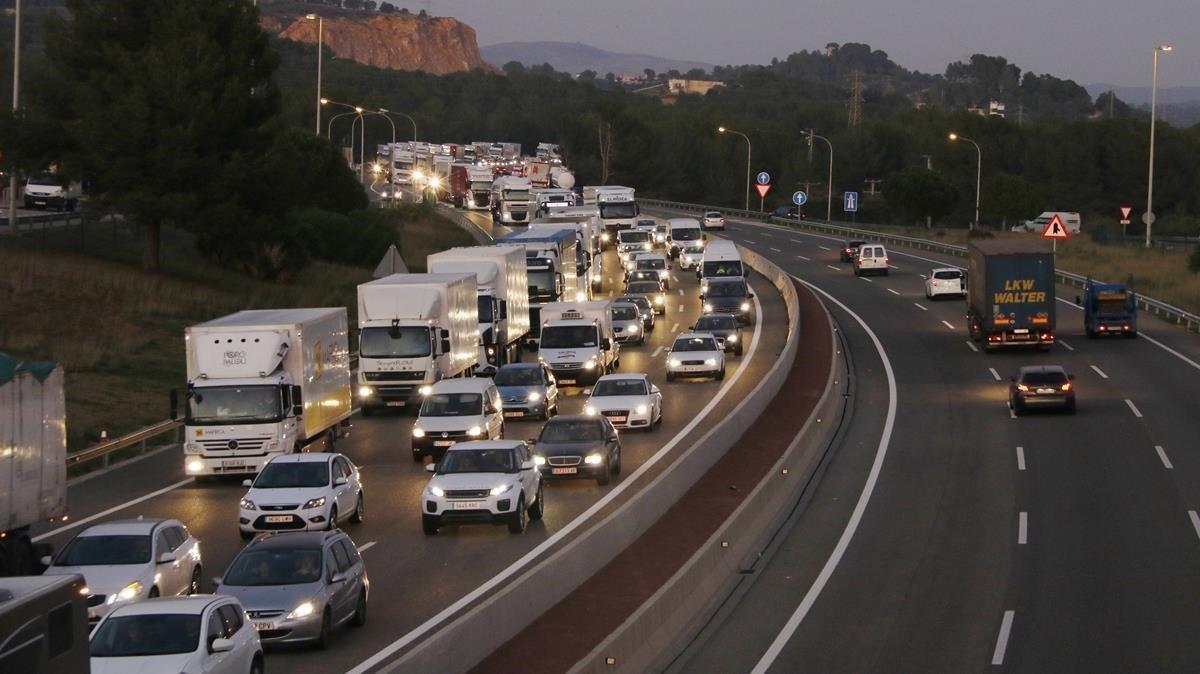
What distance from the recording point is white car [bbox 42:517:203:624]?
61.9 feet

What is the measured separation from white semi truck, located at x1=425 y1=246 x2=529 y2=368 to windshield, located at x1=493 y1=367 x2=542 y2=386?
5.07 m

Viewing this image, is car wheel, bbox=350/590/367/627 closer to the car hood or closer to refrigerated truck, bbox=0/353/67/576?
the car hood

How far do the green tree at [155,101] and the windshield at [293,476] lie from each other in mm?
32610

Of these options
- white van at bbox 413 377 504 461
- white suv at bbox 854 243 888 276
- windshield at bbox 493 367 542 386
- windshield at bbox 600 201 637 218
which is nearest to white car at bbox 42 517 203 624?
white van at bbox 413 377 504 461

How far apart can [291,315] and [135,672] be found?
18.2m

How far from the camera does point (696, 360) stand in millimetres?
44656

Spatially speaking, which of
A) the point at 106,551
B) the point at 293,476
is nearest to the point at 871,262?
the point at 293,476

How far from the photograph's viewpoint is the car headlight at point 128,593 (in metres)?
18.6

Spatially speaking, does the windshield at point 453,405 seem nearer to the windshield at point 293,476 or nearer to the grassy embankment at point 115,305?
the windshield at point 293,476

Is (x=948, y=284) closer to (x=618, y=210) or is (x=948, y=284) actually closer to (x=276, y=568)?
(x=618, y=210)

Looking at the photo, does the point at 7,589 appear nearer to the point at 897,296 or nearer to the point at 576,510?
the point at 576,510

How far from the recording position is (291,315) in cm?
3241

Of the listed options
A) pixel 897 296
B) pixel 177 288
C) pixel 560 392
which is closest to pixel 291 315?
pixel 560 392

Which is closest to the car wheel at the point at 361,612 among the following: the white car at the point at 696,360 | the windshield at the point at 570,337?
the windshield at the point at 570,337
